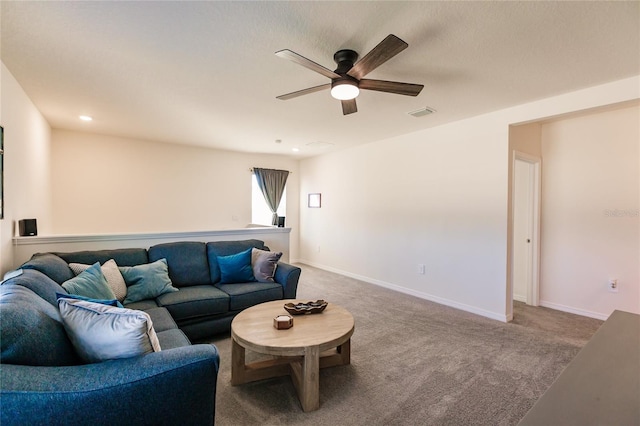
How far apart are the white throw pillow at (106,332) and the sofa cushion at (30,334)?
0.15 feet

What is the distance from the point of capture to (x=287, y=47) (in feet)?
7.00

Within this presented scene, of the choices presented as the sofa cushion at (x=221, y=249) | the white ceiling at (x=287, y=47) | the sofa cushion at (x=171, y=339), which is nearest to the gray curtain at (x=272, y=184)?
the sofa cushion at (x=221, y=249)

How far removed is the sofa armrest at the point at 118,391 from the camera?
0.94 m

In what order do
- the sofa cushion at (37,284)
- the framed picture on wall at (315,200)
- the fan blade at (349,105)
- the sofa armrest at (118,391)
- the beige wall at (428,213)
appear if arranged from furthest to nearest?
1. the framed picture on wall at (315,200)
2. the beige wall at (428,213)
3. the fan blade at (349,105)
4. the sofa cushion at (37,284)
5. the sofa armrest at (118,391)

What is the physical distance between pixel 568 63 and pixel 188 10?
2.79m

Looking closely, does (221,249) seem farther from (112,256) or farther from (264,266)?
(112,256)

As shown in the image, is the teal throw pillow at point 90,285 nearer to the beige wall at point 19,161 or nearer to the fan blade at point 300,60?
the beige wall at point 19,161

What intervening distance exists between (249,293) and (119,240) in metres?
1.58

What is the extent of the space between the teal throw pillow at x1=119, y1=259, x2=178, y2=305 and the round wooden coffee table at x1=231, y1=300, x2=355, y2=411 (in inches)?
39.9

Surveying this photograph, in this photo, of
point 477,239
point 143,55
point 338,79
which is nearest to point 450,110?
point 477,239

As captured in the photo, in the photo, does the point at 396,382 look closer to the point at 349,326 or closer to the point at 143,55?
the point at 349,326

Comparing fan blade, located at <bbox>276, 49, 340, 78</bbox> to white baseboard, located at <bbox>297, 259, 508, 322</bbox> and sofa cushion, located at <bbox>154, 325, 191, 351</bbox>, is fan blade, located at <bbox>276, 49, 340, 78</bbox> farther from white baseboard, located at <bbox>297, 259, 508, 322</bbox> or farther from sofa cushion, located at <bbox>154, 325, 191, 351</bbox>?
white baseboard, located at <bbox>297, 259, 508, 322</bbox>

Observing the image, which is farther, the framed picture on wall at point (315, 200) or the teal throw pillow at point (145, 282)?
the framed picture on wall at point (315, 200)

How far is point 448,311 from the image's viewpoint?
Result: 12.1 ft
